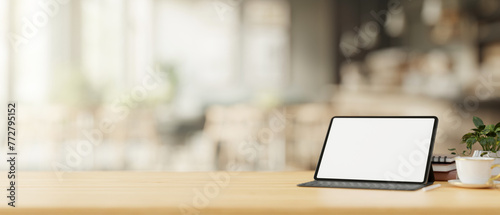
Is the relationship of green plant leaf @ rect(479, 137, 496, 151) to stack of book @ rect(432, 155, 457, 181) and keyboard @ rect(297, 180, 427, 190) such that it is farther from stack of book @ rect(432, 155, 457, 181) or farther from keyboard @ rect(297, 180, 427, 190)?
keyboard @ rect(297, 180, 427, 190)

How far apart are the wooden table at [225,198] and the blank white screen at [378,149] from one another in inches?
3.3

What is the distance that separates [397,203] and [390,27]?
4.61 meters

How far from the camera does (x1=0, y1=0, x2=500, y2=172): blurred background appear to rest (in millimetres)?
5309

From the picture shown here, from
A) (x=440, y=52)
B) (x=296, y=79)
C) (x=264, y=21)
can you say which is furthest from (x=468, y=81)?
(x=264, y=21)

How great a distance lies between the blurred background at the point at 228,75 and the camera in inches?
209

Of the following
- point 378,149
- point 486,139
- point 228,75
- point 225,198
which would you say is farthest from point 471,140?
point 228,75

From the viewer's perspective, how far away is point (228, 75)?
5652mm

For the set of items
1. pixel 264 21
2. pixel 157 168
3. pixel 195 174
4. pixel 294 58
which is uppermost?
pixel 264 21

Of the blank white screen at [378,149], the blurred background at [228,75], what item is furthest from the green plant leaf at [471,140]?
the blurred background at [228,75]

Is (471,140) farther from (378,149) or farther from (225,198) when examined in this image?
(225,198)

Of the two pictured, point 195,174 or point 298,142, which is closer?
point 195,174

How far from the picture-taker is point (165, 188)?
1247 mm

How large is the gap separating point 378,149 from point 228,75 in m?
4.38

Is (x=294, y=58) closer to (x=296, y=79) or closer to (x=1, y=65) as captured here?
(x=296, y=79)
